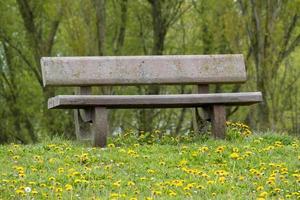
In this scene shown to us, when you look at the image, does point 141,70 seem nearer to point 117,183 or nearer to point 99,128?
point 99,128

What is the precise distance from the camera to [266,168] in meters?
6.89

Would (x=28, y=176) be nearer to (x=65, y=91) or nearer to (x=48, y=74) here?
(x=48, y=74)

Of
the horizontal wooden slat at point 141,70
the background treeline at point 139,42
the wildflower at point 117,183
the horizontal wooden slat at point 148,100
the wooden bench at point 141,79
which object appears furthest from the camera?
the background treeline at point 139,42

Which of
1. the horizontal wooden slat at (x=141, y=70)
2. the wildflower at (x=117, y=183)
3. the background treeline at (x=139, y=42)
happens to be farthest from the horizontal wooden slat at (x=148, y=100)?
the background treeline at (x=139, y=42)

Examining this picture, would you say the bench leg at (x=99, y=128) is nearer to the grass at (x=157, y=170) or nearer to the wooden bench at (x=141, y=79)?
the wooden bench at (x=141, y=79)

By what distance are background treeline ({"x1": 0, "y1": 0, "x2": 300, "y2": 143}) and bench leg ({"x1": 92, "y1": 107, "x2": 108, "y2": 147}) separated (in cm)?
713

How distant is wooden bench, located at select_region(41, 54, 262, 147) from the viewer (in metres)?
8.84

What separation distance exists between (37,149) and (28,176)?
169 centimetres

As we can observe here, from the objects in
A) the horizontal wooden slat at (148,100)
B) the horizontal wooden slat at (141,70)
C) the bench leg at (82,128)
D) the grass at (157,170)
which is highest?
the horizontal wooden slat at (141,70)

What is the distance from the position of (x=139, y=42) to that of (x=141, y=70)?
13.7m

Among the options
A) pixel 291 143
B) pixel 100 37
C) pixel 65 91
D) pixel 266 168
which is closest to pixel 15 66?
pixel 65 91

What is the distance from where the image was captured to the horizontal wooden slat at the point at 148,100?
28.6ft

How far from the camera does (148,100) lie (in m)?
8.82

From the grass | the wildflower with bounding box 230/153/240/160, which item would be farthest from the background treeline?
the wildflower with bounding box 230/153/240/160
